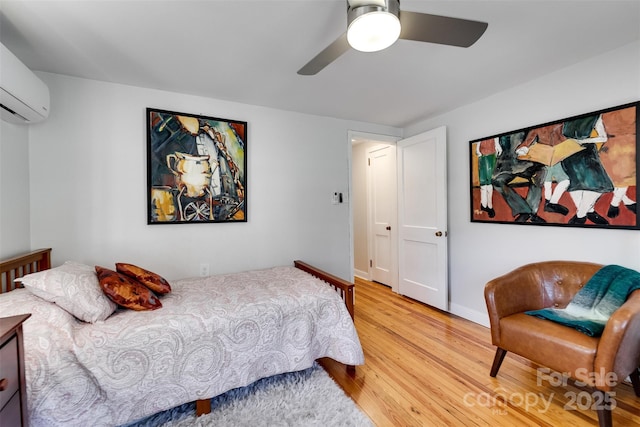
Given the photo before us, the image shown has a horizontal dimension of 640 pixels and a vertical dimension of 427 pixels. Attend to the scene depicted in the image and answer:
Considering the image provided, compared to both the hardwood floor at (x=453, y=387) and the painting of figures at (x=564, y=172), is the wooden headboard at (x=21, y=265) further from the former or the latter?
the painting of figures at (x=564, y=172)

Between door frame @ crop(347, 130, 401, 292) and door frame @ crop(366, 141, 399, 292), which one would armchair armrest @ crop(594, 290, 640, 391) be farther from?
door frame @ crop(366, 141, 399, 292)

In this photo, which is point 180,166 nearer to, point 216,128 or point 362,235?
point 216,128

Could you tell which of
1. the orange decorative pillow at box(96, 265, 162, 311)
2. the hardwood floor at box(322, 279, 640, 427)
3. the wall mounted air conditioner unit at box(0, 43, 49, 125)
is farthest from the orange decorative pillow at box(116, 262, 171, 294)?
the hardwood floor at box(322, 279, 640, 427)

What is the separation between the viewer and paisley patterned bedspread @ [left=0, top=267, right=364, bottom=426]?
1.32 meters

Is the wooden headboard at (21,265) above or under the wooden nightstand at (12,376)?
above

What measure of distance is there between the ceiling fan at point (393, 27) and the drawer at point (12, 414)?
6.28 feet

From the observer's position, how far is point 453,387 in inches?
74.2

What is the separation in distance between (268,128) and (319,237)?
4.25 feet

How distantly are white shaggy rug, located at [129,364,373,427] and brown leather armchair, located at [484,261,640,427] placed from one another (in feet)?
3.50

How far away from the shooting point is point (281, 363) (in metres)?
1.87

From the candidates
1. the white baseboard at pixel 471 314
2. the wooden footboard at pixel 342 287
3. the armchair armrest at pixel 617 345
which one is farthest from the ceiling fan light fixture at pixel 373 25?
the white baseboard at pixel 471 314

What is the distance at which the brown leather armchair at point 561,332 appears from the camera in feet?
4.75

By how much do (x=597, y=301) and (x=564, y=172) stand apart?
3.18 feet

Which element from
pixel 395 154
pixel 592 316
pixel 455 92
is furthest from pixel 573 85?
pixel 395 154
